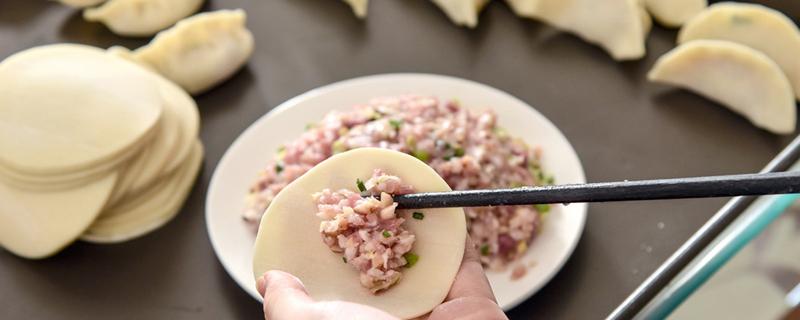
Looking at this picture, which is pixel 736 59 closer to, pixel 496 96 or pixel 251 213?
pixel 496 96

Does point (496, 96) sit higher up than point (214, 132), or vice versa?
point (496, 96)

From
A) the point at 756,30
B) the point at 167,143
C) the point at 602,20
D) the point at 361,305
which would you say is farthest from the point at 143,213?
the point at 756,30

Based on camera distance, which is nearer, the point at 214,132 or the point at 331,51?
the point at 214,132

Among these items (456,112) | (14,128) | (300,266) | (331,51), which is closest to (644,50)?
(456,112)

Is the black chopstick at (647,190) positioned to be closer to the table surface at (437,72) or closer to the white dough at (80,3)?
the table surface at (437,72)

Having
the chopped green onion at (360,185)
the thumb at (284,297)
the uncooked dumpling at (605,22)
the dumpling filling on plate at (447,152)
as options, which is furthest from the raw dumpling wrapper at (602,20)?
the thumb at (284,297)

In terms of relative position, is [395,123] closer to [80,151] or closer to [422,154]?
[422,154]

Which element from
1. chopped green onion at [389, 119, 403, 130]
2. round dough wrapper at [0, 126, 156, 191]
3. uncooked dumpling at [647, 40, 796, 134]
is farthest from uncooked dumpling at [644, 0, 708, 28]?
round dough wrapper at [0, 126, 156, 191]

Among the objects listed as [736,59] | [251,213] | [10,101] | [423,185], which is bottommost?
[251,213]
